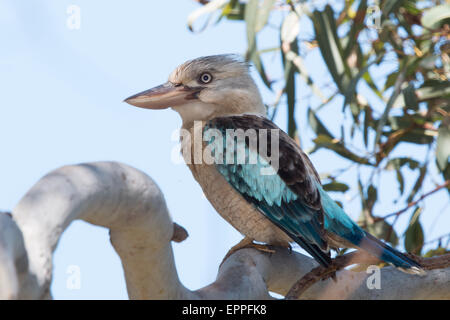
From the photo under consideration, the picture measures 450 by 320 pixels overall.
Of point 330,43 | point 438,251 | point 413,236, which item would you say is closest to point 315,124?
point 330,43

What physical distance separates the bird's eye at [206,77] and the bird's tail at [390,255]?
0.84 meters

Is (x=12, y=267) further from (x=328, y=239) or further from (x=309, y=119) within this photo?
(x=309, y=119)

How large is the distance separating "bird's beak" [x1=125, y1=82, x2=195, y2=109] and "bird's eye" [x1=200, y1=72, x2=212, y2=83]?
74mm

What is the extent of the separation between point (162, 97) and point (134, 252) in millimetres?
1067

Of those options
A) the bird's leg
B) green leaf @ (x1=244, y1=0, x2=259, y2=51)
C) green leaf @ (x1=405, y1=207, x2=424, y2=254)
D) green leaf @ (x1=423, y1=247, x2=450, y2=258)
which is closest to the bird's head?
the bird's leg

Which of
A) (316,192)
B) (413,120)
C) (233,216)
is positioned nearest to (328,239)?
(316,192)

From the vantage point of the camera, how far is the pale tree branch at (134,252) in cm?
Answer: 126

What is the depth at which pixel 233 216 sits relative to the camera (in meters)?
2.58

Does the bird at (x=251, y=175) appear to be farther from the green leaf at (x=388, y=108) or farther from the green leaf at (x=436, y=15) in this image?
the green leaf at (x=436, y=15)

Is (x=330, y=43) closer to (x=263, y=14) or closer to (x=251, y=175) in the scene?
(x=263, y=14)

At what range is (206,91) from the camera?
2.79 metres

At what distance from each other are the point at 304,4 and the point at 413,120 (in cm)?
79

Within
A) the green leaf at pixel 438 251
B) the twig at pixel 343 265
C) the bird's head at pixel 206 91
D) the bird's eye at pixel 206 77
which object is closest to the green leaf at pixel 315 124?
the green leaf at pixel 438 251

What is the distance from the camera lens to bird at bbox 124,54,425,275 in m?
2.41
